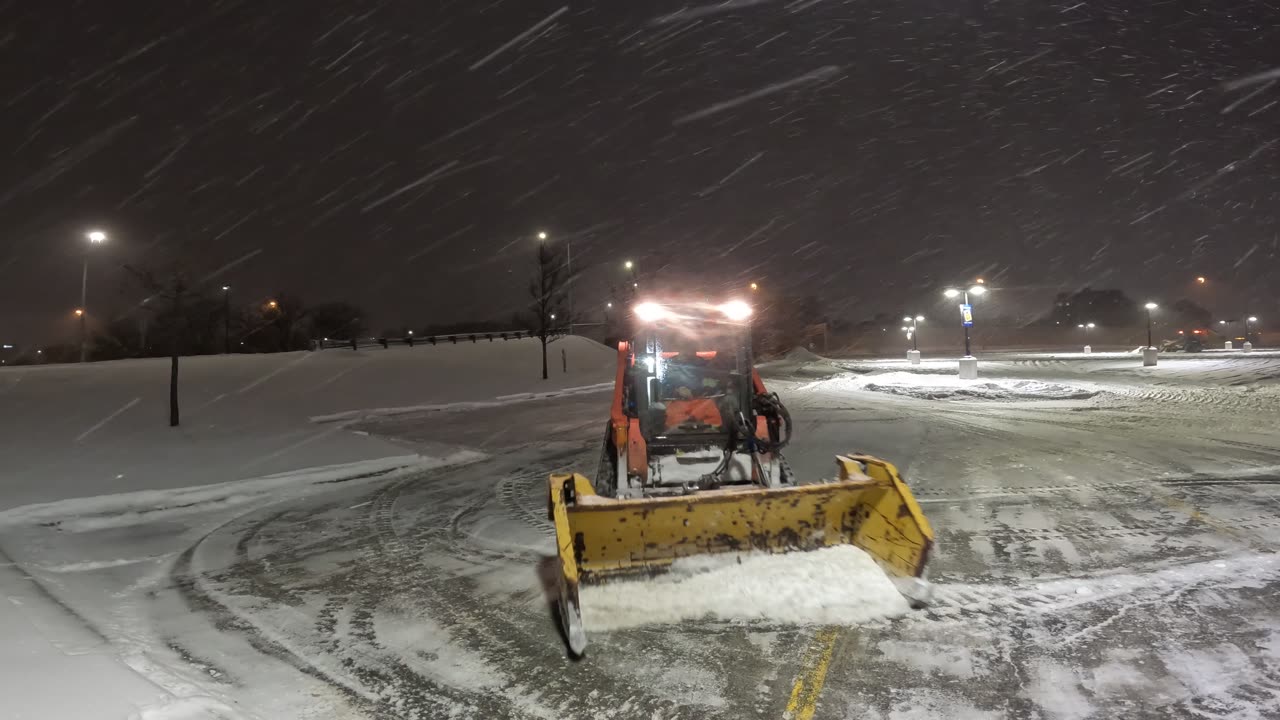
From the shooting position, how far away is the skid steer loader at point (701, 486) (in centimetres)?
515

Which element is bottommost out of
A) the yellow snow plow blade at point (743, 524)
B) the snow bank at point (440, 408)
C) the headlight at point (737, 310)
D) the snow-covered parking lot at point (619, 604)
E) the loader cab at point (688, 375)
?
the snow-covered parking lot at point (619, 604)

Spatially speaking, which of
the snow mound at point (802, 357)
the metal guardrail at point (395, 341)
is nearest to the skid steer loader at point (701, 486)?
the metal guardrail at point (395, 341)

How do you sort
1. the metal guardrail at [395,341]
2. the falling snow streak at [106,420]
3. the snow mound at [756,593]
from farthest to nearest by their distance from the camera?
the metal guardrail at [395,341]
the falling snow streak at [106,420]
the snow mound at [756,593]

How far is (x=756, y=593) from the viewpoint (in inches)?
197

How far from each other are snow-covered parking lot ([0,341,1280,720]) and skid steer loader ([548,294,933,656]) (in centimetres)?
53

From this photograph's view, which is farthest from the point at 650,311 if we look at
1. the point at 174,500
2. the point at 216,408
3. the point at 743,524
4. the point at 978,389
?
the point at 978,389

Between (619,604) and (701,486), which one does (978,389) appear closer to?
(701,486)

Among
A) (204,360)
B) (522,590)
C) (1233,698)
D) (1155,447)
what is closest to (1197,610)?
(1233,698)

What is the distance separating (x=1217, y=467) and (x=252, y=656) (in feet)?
38.5

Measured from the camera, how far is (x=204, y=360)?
2958 cm

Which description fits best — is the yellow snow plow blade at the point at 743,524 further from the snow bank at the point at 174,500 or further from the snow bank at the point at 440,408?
the snow bank at the point at 440,408

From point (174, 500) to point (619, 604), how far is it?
769 cm

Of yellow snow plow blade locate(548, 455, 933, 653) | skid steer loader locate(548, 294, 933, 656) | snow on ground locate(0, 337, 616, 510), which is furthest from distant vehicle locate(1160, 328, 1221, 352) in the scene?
yellow snow plow blade locate(548, 455, 933, 653)

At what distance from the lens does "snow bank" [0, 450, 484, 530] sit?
845 centimetres
